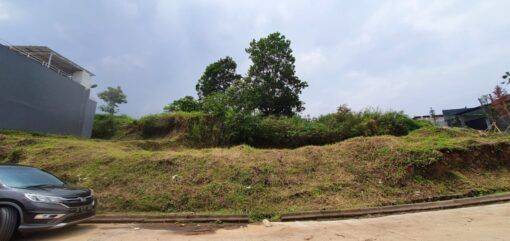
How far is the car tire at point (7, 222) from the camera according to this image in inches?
211

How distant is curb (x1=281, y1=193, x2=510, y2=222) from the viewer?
22.5ft

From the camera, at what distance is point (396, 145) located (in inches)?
380

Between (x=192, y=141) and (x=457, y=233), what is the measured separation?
993 centimetres

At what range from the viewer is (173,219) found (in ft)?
23.3

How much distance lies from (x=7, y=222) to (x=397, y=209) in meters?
7.73

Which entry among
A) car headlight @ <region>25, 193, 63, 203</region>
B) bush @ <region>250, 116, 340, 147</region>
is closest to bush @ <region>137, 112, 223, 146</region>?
bush @ <region>250, 116, 340, 147</region>

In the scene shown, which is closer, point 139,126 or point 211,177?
point 211,177

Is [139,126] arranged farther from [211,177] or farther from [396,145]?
[396,145]

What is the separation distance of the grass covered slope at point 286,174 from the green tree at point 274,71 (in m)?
10.8

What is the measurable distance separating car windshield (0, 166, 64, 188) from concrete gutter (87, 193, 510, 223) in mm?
1308

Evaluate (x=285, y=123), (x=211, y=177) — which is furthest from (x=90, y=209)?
(x=285, y=123)

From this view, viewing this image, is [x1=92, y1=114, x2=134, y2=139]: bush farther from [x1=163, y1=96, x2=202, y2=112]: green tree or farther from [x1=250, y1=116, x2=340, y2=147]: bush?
[x1=250, y1=116, x2=340, y2=147]: bush

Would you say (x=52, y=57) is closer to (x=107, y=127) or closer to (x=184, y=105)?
(x=107, y=127)

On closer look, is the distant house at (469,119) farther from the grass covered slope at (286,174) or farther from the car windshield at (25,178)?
the car windshield at (25,178)
